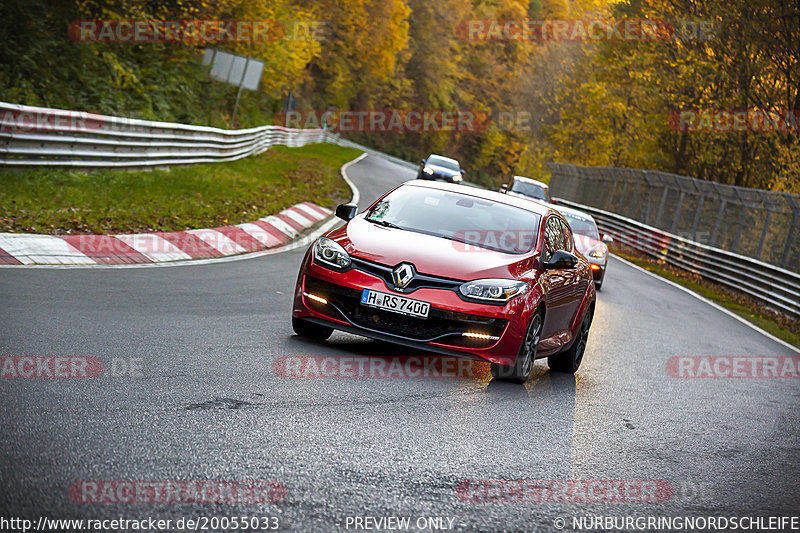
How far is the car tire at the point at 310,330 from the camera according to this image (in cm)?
847

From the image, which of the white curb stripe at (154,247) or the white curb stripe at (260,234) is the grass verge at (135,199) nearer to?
the white curb stripe at (260,234)

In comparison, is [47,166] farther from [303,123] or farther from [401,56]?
[401,56]

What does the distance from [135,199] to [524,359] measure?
9174 mm

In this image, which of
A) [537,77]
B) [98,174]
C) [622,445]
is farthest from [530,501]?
[537,77]

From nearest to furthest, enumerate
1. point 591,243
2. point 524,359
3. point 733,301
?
point 524,359, point 591,243, point 733,301

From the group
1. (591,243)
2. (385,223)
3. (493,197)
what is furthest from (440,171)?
(385,223)

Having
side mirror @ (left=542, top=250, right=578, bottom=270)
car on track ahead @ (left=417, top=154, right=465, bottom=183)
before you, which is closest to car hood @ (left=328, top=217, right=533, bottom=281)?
side mirror @ (left=542, top=250, right=578, bottom=270)

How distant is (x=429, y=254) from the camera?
8.04m

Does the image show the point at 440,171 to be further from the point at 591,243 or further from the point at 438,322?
the point at 438,322

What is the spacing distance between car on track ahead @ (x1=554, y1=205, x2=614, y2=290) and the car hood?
10344 mm

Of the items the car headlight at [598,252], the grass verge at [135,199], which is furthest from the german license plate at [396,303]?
the car headlight at [598,252]

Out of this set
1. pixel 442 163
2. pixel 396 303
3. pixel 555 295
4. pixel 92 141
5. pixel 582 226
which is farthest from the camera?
pixel 442 163

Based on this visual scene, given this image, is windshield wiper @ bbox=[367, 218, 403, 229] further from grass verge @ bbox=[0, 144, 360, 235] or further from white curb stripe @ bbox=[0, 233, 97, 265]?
grass verge @ bbox=[0, 144, 360, 235]

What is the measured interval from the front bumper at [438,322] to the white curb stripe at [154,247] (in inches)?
195
